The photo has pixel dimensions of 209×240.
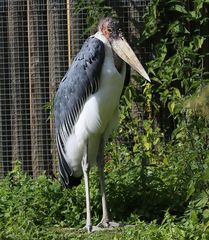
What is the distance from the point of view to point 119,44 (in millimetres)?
7043

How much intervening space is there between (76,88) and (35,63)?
2351 millimetres

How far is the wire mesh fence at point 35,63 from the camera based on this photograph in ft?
30.2

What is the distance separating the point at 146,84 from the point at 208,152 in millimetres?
2451

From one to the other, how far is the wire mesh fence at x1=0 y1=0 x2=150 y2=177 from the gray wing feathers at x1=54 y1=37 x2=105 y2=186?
1.92 m

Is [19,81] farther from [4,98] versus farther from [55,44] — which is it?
[55,44]

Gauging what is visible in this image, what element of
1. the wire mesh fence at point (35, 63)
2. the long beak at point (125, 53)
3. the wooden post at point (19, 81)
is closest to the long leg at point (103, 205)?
the long beak at point (125, 53)

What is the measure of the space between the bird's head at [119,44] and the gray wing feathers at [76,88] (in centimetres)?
16

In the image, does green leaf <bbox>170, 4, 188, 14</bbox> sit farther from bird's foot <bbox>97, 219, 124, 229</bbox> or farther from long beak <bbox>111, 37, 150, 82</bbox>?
bird's foot <bbox>97, 219, 124, 229</bbox>

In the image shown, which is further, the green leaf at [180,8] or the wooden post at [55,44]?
the wooden post at [55,44]

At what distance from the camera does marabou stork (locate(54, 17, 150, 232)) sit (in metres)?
6.86

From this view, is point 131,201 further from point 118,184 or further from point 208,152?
point 208,152

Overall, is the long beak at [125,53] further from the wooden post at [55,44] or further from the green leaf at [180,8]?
the wooden post at [55,44]

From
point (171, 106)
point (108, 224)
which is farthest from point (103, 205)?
point (171, 106)

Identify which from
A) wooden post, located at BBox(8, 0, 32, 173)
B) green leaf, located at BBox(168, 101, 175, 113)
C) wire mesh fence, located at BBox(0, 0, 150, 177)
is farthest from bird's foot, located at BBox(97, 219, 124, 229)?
wooden post, located at BBox(8, 0, 32, 173)
